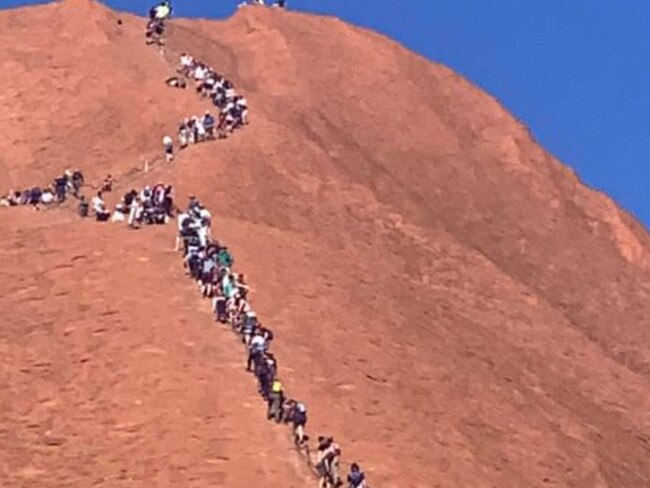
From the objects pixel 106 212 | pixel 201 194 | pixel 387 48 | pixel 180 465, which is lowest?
pixel 180 465

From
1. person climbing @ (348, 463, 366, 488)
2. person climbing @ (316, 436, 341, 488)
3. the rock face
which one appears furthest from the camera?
the rock face

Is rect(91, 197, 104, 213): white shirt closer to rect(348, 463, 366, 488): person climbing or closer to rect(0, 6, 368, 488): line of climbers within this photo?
rect(0, 6, 368, 488): line of climbers

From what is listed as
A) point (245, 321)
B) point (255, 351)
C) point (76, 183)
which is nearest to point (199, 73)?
point (76, 183)

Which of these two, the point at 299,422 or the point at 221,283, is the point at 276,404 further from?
the point at 221,283

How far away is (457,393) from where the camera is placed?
51562 millimetres

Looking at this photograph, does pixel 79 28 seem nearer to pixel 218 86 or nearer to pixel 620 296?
pixel 218 86

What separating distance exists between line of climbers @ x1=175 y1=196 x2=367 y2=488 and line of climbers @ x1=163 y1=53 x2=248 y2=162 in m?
18.3

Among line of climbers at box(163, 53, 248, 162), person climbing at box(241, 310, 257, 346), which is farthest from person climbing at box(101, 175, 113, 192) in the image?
person climbing at box(241, 310, 257, 346)

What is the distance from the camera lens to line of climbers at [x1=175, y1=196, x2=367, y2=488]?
40.6 m

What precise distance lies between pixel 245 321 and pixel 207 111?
32.8 meters

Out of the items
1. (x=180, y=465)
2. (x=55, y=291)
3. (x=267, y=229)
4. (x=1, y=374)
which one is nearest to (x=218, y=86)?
(x=267, y=229)

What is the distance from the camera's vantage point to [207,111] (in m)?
78.3

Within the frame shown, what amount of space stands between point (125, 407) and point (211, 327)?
14.7 feet

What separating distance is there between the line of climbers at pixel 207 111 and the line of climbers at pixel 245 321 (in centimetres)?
1829
